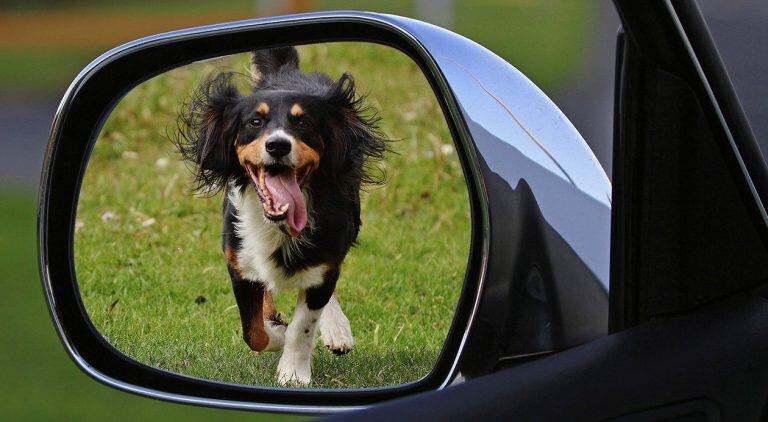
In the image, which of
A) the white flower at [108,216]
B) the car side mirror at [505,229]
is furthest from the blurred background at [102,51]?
the white flower at [108,216]

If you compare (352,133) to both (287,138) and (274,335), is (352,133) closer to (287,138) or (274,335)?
(287,138)

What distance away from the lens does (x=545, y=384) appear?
154 centimetres

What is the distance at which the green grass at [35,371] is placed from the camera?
568 cm

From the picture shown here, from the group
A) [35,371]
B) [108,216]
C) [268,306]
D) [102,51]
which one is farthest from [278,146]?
[102,51]

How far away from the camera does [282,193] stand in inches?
65.3

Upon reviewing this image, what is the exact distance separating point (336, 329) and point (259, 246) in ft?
0.57

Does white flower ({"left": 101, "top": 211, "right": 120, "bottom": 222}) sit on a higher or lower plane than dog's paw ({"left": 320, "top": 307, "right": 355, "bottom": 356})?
higher

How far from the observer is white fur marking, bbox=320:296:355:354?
1662 mm

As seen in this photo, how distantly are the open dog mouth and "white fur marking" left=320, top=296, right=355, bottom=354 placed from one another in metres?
0.12

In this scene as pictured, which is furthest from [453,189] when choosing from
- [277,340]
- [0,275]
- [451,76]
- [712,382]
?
[0,275]

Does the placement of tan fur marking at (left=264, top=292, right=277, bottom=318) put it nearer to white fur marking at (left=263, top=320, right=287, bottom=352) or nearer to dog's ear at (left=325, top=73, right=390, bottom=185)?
white fur marking at (left=263, top=320, right=287, bottom=352)

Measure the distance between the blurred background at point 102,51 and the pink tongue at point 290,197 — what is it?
45 cm

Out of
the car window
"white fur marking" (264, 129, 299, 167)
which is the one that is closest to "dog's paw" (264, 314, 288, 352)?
"white fur marking" (264, 129, 299, 167)

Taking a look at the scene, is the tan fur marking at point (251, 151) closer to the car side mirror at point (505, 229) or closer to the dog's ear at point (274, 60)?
the dog's ear at point (274, 60)
